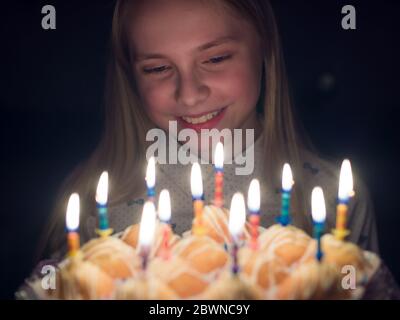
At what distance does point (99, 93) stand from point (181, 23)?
0.51m

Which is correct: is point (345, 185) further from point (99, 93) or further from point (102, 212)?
point (99, 93)

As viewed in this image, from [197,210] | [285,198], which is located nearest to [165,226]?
[197,210]

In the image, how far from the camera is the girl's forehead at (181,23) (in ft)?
6.85

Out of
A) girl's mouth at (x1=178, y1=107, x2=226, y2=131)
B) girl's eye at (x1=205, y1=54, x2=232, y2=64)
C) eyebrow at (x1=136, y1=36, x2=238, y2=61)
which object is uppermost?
eyebrow at (x1=136, y1=36, x2=238, y2=61)

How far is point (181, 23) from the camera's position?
2086mm

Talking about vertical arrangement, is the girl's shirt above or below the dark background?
below

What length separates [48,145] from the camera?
88.0 inches

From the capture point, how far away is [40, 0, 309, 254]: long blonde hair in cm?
225

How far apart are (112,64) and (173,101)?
35 centimetres

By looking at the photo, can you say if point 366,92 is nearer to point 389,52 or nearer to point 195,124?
point 389,52

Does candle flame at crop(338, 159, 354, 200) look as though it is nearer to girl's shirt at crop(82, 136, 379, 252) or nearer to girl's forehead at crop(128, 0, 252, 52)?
girl's shirt at crop(82, 136, 379, 252)

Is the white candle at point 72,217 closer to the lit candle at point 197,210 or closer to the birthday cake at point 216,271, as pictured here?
the birthday cake at point 216,271

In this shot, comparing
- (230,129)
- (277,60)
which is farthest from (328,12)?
(230,129)

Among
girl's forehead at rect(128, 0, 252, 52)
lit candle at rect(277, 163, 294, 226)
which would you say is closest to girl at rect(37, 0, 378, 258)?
girl's forehead at rect(128, 0, 252, 52)
